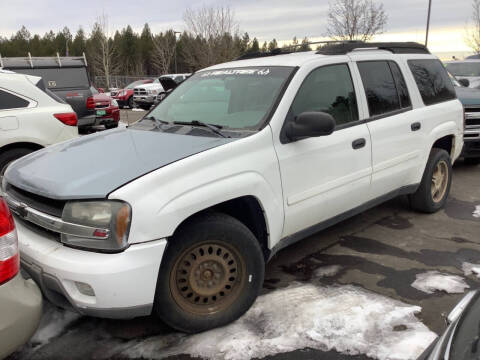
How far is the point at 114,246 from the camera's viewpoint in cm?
240

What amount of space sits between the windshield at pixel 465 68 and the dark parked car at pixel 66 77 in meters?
9.43

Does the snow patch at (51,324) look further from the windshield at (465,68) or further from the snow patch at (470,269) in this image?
the windshield at (465,68)

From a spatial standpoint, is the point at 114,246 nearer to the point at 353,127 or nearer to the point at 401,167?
the point at 353,127

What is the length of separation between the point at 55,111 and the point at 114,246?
3.79 metres

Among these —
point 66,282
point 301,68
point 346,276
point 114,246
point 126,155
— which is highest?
point 301,68

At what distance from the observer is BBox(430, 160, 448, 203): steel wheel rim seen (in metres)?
5.07

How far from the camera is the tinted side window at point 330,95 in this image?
3.42 metres

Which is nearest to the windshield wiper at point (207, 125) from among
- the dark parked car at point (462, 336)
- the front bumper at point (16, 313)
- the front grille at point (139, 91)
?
the front bumper at point (16, 313)

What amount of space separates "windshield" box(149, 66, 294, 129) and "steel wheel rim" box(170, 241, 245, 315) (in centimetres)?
95

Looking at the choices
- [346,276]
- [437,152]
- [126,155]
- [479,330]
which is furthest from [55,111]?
[479,330]

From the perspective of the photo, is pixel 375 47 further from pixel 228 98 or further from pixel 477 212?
pixel 477 212

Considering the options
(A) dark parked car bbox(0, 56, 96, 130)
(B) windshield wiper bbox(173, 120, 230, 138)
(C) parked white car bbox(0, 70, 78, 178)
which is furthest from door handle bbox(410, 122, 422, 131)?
(A) dark parked car bbox(0, 56, 96, 130)

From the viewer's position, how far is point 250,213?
3072 millimetres

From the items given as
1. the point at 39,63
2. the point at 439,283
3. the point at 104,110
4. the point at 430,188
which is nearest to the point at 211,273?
the point at 439,283
